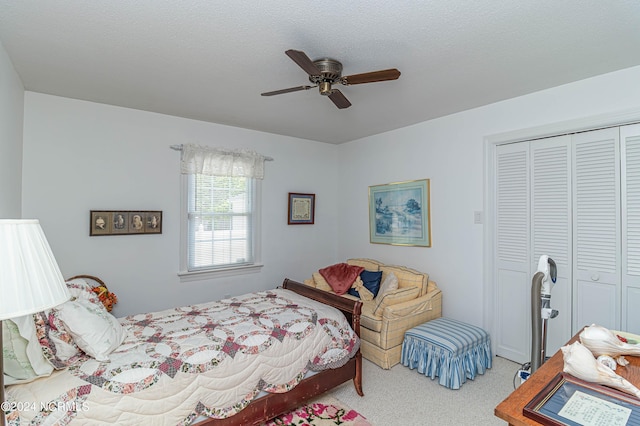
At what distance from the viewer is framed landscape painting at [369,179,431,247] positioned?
3.84 m

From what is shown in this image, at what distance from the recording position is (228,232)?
4.05 m

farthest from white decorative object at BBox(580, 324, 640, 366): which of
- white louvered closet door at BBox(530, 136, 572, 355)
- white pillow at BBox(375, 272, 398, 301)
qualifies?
white pillow at BBox(375, 272, 398, 301)

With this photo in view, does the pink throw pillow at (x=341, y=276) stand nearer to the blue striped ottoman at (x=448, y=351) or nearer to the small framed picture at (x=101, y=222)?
the blue striped ottoman at (x=448, y=351)

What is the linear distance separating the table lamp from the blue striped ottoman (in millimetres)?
2776

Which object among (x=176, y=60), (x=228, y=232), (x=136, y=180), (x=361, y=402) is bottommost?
(x=361, y=402)

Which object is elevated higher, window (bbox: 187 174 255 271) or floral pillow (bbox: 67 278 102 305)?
window (bbox: 187 174 255 271)

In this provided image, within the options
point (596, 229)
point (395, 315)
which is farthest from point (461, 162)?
point (395, 315)

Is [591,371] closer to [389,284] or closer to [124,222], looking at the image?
[389,284]

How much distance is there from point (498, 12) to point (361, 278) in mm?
2961

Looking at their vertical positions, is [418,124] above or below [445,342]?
above

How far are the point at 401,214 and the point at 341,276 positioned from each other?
112 cm

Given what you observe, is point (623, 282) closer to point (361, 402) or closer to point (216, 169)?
point (361, 402)

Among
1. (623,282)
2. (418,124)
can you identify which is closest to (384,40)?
(418,124)

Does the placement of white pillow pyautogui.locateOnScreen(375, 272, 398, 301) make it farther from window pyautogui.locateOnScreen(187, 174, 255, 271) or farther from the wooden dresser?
the wooden dresser
